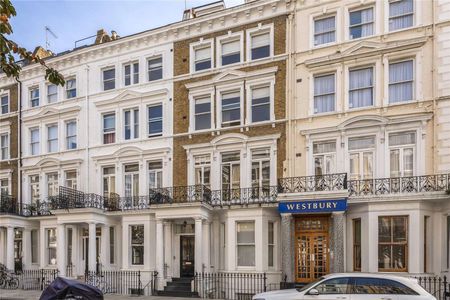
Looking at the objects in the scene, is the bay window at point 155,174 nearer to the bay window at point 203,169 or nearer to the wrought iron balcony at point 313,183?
the bay window at point 203,169

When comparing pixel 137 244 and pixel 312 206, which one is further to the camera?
pixel 137 244

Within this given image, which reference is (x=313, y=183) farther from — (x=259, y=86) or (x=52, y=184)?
(x=52, y=184)

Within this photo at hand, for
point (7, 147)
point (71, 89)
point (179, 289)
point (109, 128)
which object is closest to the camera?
point (179, 289)

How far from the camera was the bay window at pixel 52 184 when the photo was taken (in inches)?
1050

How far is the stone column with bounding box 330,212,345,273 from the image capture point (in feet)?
57.0

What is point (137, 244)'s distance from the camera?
2309 centimetres

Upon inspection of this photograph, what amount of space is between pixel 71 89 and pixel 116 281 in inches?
466

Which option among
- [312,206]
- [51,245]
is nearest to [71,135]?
[51,245]

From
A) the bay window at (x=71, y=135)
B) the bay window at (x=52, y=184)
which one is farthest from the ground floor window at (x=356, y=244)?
the bay window at (x=52, y=184)

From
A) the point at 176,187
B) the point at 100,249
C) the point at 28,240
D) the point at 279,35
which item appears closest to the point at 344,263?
the point at 176,187

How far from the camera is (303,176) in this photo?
19297mm

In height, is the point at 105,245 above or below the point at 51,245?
above

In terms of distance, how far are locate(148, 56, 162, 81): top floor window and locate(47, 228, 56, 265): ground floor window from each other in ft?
35.5

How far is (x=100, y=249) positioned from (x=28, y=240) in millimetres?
5653
